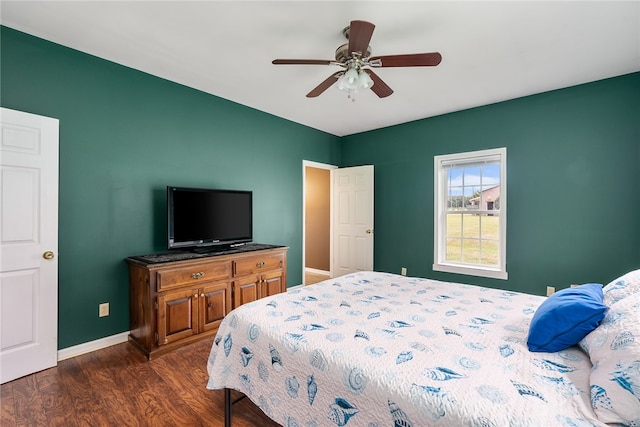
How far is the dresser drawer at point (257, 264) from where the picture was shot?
3.11m

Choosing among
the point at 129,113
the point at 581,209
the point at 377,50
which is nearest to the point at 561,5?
the point at 377,50

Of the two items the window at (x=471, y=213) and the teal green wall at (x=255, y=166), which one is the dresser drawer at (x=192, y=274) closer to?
the teal green wall at (x=255, y=166)

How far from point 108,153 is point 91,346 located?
68.9 inches

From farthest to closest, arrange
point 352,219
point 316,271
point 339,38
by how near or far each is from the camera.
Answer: point 316,271 < point 352,219 < point 339,38

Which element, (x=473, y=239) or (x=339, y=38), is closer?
(x=339, y=38)

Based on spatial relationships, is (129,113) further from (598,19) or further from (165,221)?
(598,19)

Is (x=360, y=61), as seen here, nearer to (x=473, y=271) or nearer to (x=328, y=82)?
(x=328, y=82)

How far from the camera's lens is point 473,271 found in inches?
155

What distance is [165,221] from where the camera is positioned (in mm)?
3102

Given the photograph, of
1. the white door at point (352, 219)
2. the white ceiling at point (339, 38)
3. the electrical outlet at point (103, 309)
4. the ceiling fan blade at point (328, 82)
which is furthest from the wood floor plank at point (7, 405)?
the white door at point (352, 219)

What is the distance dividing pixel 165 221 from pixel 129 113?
111 centimetres

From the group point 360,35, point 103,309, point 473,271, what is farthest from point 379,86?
point 103,309

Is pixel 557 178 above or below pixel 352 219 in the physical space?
above

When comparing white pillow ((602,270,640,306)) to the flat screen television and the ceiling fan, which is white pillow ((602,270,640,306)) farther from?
the flat screen television
